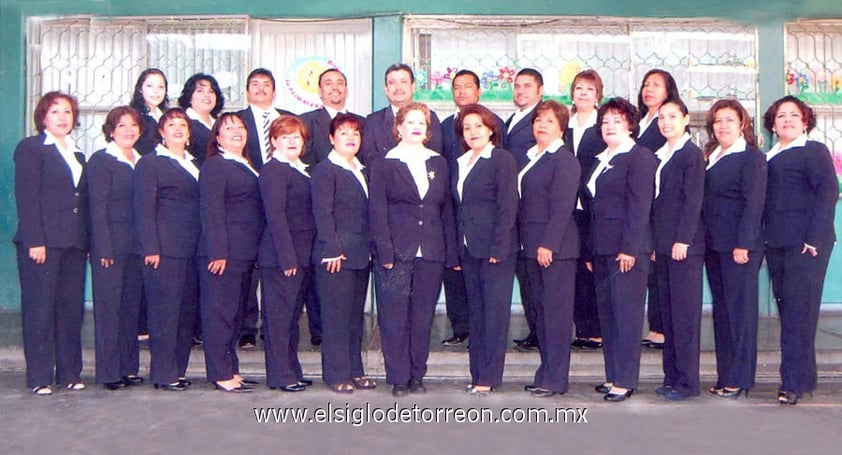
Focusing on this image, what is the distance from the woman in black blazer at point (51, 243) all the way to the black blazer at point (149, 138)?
0.52m

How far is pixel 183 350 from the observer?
5.74 metres

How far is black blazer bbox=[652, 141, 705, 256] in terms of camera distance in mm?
5320

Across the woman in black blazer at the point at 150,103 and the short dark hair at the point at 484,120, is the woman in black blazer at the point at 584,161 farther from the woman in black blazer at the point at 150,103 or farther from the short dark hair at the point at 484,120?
the woman in black blazer at the point at 150,103

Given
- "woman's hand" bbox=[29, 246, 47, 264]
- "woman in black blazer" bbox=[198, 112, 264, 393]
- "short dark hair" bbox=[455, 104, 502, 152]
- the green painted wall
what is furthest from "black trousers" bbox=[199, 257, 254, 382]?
the green painted wall

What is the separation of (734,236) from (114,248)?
3576 millimetres

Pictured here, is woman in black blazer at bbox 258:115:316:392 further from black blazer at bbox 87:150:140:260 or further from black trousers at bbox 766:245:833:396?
black trousers at bbox 766:245:833:396

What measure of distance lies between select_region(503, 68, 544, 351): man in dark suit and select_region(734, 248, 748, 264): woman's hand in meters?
1.28

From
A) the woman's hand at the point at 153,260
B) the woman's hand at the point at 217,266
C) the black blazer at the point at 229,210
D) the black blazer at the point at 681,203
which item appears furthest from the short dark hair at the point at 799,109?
the woman's hand at the point at 153,260

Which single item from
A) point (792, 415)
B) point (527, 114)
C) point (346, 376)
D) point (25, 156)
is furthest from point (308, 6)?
point (792, 415)

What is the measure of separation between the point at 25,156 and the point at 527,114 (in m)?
3.06

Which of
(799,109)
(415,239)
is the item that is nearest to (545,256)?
(415,239)

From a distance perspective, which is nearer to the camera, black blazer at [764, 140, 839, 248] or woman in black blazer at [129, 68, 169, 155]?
black blazer at [764, 140, 839, 248]

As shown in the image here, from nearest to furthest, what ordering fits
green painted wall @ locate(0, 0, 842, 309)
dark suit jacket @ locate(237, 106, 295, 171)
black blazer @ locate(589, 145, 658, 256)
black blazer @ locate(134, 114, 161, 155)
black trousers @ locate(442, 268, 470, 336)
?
black blazer @ locate(589, 145, 658, 256), black blazer @ locate(134, 114, 161, 155), dark suit jacket @ locate(237, 106, 295, 171), black trousers @ locate(442, 268, 470, 336), green painted wall @ locate(0, 0, 842, 309)

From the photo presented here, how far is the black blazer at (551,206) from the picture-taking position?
533cm
